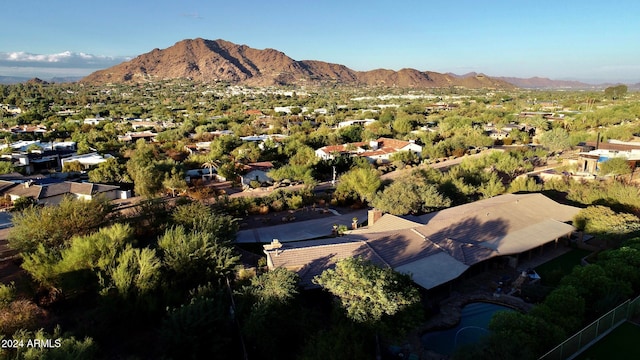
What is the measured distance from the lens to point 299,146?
45406 mm

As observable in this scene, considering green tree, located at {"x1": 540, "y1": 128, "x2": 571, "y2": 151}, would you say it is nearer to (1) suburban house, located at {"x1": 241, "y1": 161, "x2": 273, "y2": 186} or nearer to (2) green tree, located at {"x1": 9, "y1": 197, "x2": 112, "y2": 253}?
(1) suburban house, located at {"x1": 241, "y1": 161, "x2": 273, "y2": 186}

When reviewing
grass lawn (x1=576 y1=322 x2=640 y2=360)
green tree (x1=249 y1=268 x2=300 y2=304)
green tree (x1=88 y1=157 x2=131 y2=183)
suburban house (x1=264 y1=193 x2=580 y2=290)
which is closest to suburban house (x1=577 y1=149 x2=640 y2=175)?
suburban house (x1=264 y1=193 x2=580 y2=290)

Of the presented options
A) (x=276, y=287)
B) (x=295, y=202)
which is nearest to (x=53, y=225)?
(x=276, y=287)

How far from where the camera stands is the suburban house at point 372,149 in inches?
1732

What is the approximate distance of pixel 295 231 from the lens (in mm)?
23188

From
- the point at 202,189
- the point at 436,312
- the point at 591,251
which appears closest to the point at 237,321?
the point at 436,312

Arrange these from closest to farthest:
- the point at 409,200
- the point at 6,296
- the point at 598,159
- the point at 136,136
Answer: the point at 6,296 → the point at 409,200 → the point at 598,159 → the point at 136,136

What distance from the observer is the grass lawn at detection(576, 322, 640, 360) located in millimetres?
11523

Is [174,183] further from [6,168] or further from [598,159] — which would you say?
[598,159]

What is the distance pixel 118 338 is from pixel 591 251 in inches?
779

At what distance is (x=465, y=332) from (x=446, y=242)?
4743 mm

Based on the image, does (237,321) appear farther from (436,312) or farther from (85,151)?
(85,151)

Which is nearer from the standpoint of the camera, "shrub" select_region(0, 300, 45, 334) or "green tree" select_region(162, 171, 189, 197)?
"shrub" select_region(0, 300, 45, 334)

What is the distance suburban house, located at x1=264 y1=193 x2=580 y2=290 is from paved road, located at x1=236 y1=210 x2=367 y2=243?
119 inches
